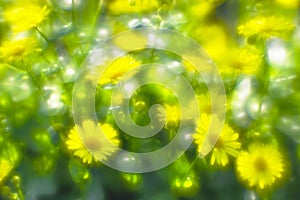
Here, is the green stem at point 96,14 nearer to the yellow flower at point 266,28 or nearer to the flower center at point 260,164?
the yellow flower at point 266,28

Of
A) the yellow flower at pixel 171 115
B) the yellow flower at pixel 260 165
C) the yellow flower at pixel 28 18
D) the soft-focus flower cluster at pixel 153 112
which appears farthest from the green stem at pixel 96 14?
the yellow flower at pixel 260 165

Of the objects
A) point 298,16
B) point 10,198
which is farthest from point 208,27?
point 10,198

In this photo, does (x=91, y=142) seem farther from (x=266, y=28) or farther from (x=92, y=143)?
(x=266, y=28)

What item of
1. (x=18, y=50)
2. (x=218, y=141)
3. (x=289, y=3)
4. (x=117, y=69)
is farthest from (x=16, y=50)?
(x=289, y=3)

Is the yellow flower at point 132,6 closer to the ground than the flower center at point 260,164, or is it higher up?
higher up

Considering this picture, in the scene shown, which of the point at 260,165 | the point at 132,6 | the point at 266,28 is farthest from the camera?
the point at 132,6

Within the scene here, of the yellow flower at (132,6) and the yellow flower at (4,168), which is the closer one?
the yellow flower at (4,168)
